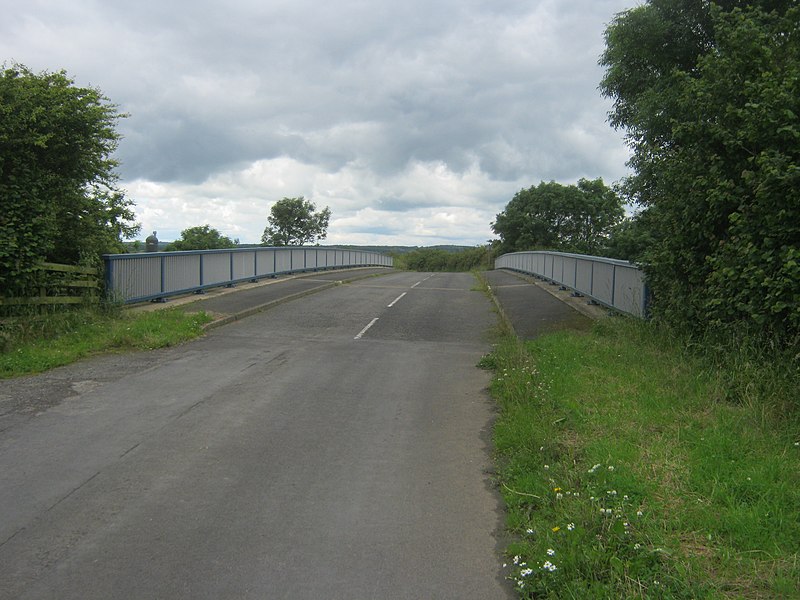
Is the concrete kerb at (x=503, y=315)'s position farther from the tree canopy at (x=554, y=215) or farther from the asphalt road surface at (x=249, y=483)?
the tree canopy at (x=554, y=215)

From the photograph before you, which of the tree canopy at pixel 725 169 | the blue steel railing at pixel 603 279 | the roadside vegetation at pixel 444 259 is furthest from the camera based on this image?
the roadside vegetation at pixel 444 259

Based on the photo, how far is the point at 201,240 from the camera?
4681 centimetres

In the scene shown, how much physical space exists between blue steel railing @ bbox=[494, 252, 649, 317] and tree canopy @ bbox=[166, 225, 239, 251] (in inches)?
1079

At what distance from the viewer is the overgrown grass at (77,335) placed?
9812 mm

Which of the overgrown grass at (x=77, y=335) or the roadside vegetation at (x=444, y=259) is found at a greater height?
the roadside vegetation at (x=444, y=259)

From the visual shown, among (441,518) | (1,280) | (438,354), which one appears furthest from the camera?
(438,354)

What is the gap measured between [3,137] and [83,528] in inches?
352

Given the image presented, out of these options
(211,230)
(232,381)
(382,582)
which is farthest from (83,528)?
(211,230)

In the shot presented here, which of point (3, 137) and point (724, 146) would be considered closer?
point (724, 146)

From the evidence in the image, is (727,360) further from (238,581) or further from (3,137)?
(3,137)

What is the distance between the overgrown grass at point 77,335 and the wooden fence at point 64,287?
29cm

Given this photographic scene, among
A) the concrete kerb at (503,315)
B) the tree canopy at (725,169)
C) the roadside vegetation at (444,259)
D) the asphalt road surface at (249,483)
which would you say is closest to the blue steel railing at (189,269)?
the asphalt road surface at (249,483)

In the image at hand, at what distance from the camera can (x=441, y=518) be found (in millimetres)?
4680

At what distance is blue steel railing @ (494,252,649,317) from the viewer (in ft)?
40.2
